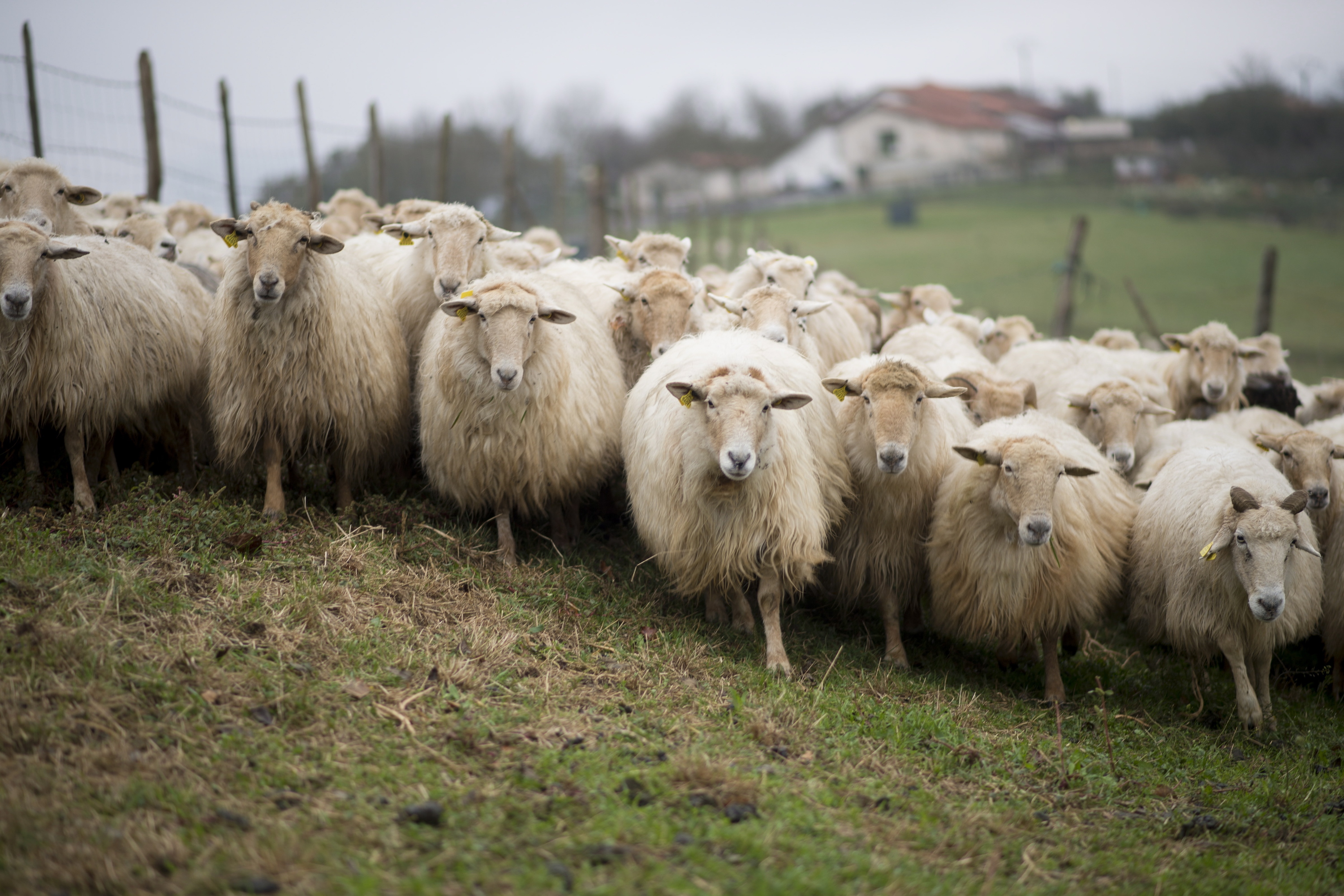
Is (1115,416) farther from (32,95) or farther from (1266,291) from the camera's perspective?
(32,95)

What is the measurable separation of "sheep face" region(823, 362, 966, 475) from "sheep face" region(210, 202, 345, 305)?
362 cm

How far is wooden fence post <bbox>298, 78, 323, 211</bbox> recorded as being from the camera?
13805 millimetres

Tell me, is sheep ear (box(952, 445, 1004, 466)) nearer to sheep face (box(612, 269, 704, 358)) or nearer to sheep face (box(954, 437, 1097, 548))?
sheep face (box(954, 437, 1097, 548))

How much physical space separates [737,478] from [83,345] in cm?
437

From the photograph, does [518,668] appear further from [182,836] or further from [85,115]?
[85,115]

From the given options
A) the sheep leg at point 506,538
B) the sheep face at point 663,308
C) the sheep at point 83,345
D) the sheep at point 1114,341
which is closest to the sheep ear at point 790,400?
the sheep face at point 663,308

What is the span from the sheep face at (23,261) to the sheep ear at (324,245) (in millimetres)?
1389

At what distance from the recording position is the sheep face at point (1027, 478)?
5.91 meters

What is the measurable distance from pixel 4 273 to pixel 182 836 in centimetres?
404

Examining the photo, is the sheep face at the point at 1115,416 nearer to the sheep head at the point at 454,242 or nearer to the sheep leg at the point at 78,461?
the sheep head at the point at 454,242

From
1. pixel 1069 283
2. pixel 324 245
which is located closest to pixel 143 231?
pixel 324 245

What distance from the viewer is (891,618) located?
6.92 meters

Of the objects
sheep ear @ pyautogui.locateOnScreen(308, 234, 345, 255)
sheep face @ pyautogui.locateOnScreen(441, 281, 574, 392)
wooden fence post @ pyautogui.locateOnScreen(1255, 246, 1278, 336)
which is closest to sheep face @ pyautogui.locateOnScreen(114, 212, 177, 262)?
sheep ear @ pyautogui.locateOnScreen(308, 234, 345, 255)

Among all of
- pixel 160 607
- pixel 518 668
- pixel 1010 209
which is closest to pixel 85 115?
pixel 160 607
